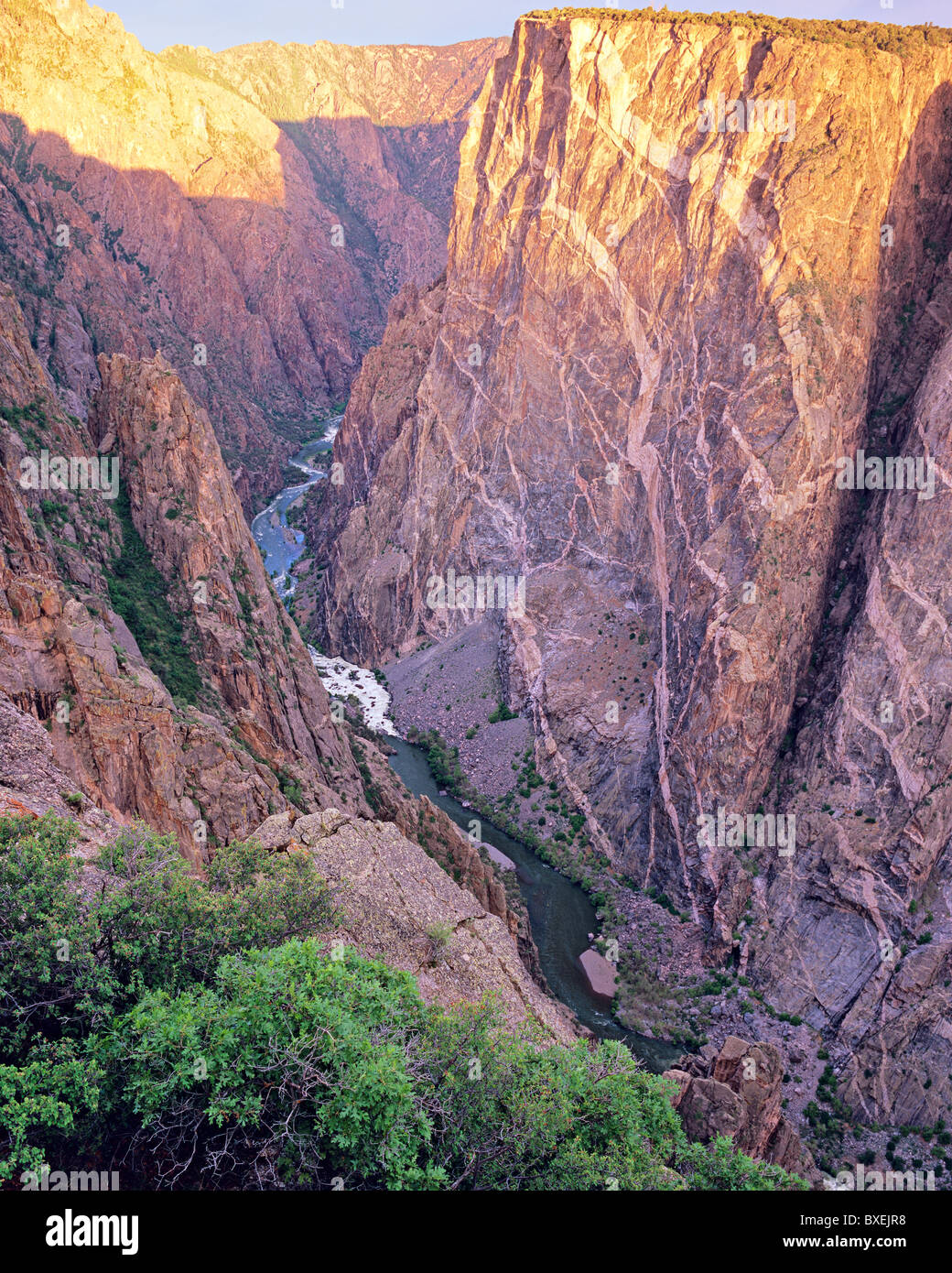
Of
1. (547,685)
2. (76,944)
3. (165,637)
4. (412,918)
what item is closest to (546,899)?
(547,685)

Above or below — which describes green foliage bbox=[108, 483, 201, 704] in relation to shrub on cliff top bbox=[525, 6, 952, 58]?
below

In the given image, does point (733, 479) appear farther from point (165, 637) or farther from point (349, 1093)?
point (349, 1093)

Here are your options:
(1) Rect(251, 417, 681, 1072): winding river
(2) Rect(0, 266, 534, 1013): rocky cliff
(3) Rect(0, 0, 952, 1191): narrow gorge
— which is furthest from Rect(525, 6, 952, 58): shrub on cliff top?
(1) Rect(251, 417, 681, 1072): winding river

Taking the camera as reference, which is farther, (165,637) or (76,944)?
(165,637)

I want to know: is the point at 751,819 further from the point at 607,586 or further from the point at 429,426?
the point at 429,426

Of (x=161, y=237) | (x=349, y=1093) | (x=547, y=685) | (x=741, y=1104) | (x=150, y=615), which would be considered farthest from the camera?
(x=161, y=237)

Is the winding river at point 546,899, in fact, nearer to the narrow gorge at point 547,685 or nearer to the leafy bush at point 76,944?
the narrow gorge at point 547,685

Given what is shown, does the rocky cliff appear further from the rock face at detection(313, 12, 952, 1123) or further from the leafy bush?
the rock face at detection(313, 12, 952, 1123)
